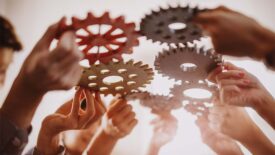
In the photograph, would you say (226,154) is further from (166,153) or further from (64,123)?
(64,123)

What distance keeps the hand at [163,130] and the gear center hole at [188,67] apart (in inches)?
9.6

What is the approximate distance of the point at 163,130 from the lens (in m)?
1.18

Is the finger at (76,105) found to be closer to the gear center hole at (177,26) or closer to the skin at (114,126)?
the skin at (114,126)

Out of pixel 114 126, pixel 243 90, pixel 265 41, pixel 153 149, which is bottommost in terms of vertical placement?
pixel 153 149

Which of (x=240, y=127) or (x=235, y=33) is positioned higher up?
(x=235, y=33)

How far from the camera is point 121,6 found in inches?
42.1

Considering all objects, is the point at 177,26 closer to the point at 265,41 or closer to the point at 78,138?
the point at 265,41

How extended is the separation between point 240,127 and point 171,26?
16.1 inches

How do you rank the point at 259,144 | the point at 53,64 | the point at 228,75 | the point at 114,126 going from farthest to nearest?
the point at 114,126
the point at 259,144
the point at 228,75
the point at 53,64

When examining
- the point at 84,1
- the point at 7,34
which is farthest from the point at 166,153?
the point at 7,34

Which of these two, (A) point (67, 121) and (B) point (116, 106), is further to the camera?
(B) point (116, 106)

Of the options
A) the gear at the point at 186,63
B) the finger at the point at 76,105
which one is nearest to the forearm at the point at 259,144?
the gear at the point at 186,63

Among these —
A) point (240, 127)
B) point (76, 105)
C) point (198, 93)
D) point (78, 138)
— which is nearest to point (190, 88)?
point (198, 93)

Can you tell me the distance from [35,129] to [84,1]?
39cm
